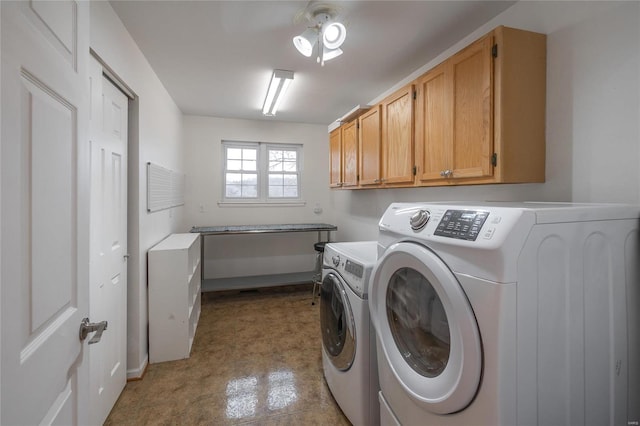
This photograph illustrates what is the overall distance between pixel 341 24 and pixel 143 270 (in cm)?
224

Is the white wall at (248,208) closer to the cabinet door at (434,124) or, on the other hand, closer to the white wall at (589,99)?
the cabinet door at (434,124)

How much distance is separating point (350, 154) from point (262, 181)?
178 cm

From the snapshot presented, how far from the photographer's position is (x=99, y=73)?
1604 millimetres

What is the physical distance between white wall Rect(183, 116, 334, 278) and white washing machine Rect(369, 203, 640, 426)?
11.2ft

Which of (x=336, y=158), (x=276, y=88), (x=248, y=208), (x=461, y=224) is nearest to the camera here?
(x=461, y=224)

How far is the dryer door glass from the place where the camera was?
107 centimetres

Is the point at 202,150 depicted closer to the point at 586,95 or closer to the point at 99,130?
the point at 99,130

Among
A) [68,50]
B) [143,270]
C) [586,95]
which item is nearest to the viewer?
[68,50]

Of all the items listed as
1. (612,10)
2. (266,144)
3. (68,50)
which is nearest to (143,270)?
(68,50)

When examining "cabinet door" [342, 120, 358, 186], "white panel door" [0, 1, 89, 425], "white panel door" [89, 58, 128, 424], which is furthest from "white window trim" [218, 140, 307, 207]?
"white panel door" [0, 1, 89, 425]

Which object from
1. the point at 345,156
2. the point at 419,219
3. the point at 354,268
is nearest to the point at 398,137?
the point at 345,156

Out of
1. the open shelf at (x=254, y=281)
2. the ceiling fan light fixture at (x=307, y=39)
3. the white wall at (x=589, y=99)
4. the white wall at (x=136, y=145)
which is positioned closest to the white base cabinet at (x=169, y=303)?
the white wall at (x=136, y=145)

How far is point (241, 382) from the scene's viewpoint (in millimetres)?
2115

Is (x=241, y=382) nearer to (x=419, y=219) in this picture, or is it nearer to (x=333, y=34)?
(x=419, y=219)
